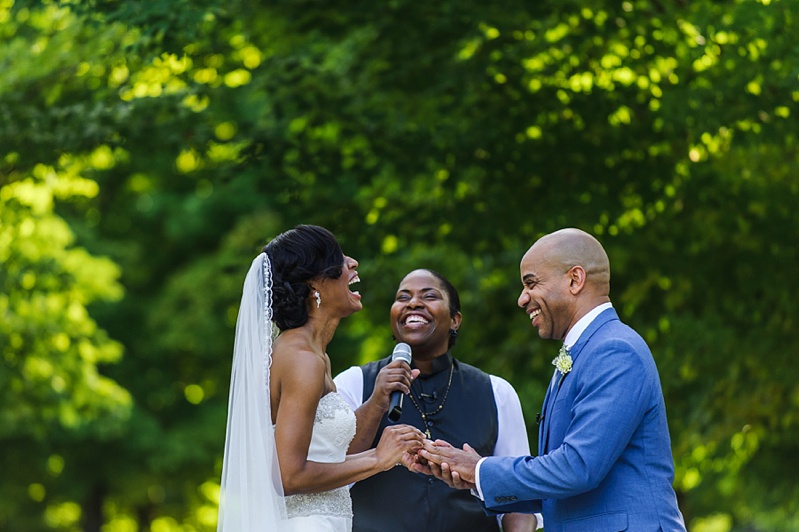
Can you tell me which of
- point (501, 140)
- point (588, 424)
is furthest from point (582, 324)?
point (501, 140)

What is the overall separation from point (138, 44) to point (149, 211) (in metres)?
12.3

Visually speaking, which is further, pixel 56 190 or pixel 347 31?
pixel 56 190

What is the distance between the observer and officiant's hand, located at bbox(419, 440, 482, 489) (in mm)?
4938

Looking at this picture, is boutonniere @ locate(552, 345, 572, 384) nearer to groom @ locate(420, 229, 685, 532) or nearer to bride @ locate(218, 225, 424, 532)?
groom @ locate(420, 229, 685, 532)

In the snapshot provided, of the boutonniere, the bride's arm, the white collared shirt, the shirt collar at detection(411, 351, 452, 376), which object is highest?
the white collared shirt

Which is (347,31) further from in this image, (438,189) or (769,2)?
(769,2)

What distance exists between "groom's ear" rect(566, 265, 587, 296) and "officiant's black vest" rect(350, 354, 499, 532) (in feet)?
4.07

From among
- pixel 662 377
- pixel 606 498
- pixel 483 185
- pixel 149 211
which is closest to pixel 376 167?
pixel 483 185

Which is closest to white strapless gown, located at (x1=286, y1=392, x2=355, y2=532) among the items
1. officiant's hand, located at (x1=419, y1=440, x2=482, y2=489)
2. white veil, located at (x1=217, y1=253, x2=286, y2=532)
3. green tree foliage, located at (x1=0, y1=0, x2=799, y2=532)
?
white veil, located at (x1=217, y1=253, x2=286, y2=532)

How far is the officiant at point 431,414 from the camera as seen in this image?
5.52 metres

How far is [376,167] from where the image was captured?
1012 cm

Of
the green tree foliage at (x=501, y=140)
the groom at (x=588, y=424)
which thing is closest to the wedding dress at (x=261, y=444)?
the groom at (x=588, y=424)

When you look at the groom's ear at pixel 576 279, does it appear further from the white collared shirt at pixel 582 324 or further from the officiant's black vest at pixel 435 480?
the officiant's black vest at pixel 435 480

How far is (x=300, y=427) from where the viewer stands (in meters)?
4.82
